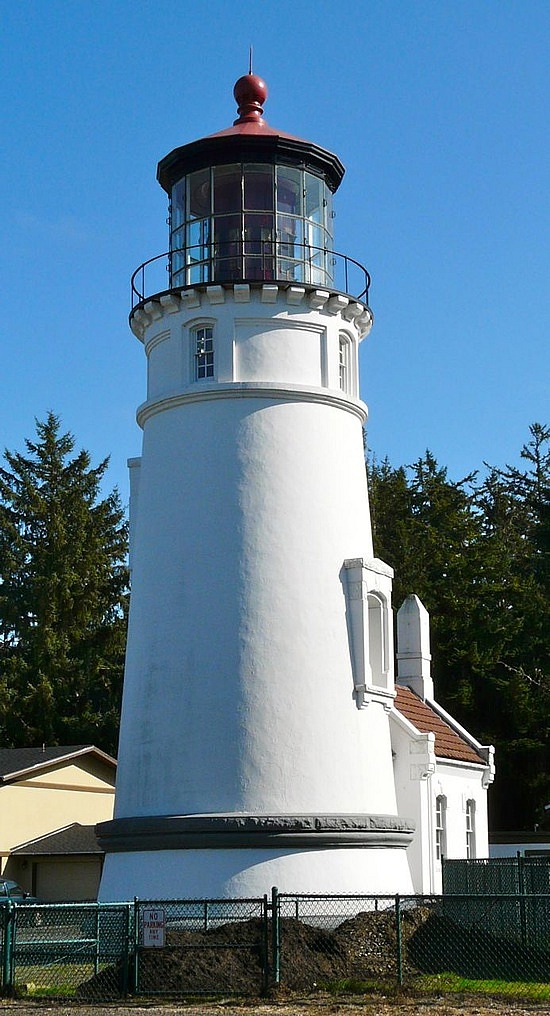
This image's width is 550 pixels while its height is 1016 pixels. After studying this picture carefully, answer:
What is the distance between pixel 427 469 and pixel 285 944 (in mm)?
48403

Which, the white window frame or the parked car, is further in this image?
the parked car

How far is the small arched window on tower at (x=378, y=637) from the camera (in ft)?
69.7

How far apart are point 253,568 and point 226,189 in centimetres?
646

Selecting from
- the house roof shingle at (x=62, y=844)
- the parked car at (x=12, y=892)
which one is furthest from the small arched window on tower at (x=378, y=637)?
the house roof shingle at (x=62, y=844)

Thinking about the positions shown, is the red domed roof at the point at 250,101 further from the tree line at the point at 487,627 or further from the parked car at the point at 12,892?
the tree line at the point at 487,627

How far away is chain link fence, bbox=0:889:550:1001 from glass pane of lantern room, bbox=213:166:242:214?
11126 mm

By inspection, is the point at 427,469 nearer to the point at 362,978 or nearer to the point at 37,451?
the point at 37,451

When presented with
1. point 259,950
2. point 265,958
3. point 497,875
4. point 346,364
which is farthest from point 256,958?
point 346,364

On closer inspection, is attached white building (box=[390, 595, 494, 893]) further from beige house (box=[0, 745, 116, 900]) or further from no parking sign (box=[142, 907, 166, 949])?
no parking sign (box=[142, 907, 166, 949])

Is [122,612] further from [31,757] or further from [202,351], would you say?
[202,351]

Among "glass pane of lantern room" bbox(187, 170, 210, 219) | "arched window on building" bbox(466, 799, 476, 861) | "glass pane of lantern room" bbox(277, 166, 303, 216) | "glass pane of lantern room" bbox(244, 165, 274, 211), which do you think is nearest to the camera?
"glass pane of lantern room" bbox(244, 165, 274, 211)

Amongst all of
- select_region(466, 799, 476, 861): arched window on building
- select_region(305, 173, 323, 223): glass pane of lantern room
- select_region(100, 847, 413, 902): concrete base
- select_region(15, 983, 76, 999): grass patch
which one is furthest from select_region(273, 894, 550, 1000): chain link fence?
select_region(305, 173, 323, 223): glass pane of lantern room

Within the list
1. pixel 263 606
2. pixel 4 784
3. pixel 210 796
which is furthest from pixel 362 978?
pixel 4 784

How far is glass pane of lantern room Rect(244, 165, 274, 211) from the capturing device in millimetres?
21141
